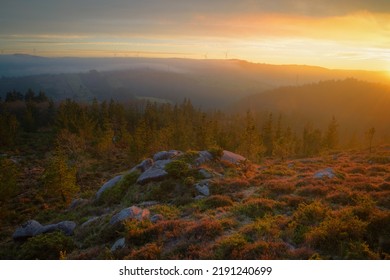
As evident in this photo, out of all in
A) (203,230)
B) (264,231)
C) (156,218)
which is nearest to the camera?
(264,231)

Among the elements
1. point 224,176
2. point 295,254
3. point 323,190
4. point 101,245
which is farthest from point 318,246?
point 224,176

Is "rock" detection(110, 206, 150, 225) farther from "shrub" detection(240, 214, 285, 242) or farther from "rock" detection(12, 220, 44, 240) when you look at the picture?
"rock" detection(12, 220, 44, 240)

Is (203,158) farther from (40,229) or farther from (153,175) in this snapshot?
(40,229)

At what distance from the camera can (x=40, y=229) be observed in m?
19.6

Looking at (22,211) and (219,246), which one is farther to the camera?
(22,211)

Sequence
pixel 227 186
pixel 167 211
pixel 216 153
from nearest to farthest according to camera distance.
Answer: pixel 167 211, pixel 227 186, pixel 216 153

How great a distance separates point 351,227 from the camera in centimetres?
1055

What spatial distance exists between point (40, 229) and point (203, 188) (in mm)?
12302

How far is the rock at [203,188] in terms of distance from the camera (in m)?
21.0

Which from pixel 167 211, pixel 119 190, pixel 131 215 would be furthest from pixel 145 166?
pixel 131 215

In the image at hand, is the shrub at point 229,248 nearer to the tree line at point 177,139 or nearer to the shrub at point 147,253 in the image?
the shrub at point 147,253
